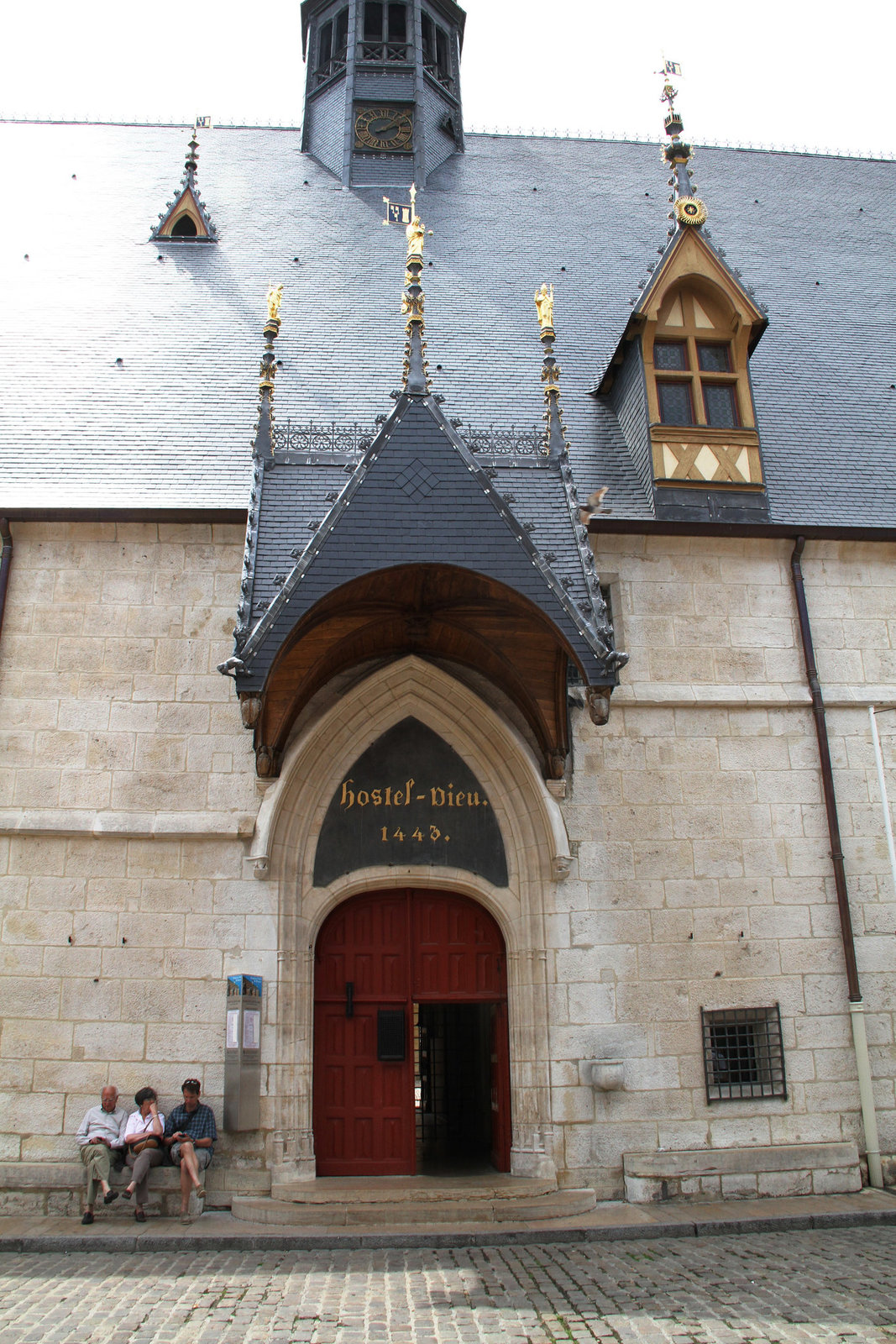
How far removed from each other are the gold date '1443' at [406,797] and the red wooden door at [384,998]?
806mm

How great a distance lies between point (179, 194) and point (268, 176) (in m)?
2.36

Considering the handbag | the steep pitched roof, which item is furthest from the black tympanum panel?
the handbag

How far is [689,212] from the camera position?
10.5 m

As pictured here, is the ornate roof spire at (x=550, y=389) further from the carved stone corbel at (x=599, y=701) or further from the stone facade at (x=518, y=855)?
the carved stone corbel at (x=599, y=701)

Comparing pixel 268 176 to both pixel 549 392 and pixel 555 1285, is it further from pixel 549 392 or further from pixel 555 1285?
pixel 555 1285

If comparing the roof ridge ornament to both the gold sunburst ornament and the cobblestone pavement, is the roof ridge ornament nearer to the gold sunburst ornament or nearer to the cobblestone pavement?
the gold sunburst ornament

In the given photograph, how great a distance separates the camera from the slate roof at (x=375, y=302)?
32.7 ft

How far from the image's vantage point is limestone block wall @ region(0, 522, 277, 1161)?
7.70 meters

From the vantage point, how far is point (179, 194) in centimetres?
1398

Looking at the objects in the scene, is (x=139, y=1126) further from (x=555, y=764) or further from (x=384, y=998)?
(x=555, y=764)

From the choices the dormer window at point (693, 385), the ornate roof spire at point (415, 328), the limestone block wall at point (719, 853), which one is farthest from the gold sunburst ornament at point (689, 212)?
the limestone block wall at point (719, 853)

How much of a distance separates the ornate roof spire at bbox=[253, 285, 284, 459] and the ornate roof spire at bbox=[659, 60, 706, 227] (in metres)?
4.46

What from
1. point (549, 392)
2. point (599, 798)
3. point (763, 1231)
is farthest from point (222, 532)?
point (763, 1231)

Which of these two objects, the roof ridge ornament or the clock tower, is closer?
the roof ridge ornament
